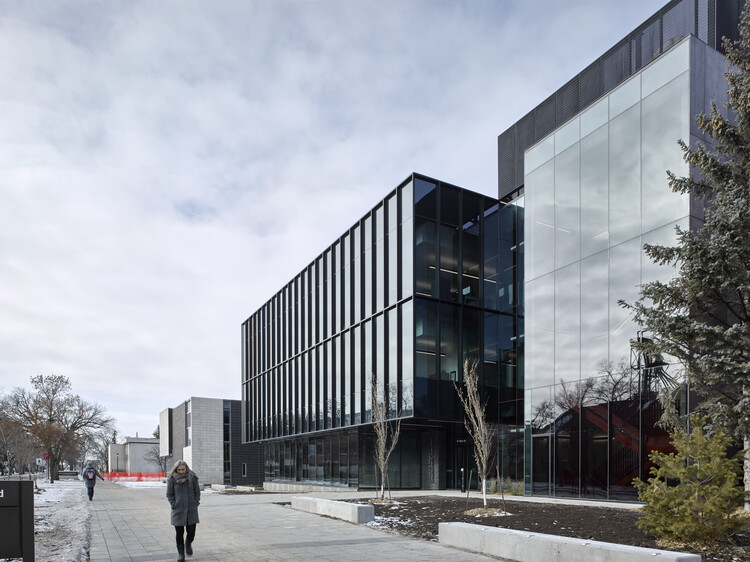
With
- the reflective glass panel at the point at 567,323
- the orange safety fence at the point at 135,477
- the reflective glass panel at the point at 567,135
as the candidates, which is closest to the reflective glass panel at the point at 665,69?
the reflective glass panel at the point at 567,135

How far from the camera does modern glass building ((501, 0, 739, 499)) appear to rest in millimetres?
Answer: 18453

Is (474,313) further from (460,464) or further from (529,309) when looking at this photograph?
(460,464)

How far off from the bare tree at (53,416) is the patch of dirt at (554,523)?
4956 cm

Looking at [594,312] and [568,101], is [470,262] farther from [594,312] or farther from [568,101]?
[594,312]

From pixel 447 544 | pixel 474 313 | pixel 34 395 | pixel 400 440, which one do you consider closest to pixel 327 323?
pixel 400 440

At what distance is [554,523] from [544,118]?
2181 centimetres

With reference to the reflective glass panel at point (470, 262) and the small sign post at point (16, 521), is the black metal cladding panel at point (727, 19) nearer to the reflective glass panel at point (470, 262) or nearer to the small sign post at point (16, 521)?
the reflective glass panel at point (470, 262)

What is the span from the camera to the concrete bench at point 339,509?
14.7 m

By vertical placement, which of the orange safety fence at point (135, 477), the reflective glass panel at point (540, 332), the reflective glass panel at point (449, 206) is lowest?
the orange safety fence at point (135, 477)

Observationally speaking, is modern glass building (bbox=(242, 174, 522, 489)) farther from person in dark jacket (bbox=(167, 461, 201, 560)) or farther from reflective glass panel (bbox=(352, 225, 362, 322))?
person in dark jacket (bbox=(167, 461, 201, 560))

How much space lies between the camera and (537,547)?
9148mm

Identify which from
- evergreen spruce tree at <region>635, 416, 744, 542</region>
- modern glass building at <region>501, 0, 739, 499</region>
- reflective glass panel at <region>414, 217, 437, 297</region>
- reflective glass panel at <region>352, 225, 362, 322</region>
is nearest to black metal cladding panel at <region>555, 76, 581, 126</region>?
modern glass building at <region>501, 0, 739, 499</region>

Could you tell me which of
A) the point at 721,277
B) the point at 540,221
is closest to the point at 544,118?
the point at 540,221

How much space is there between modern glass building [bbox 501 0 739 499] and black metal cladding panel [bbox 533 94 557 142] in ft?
13.0
